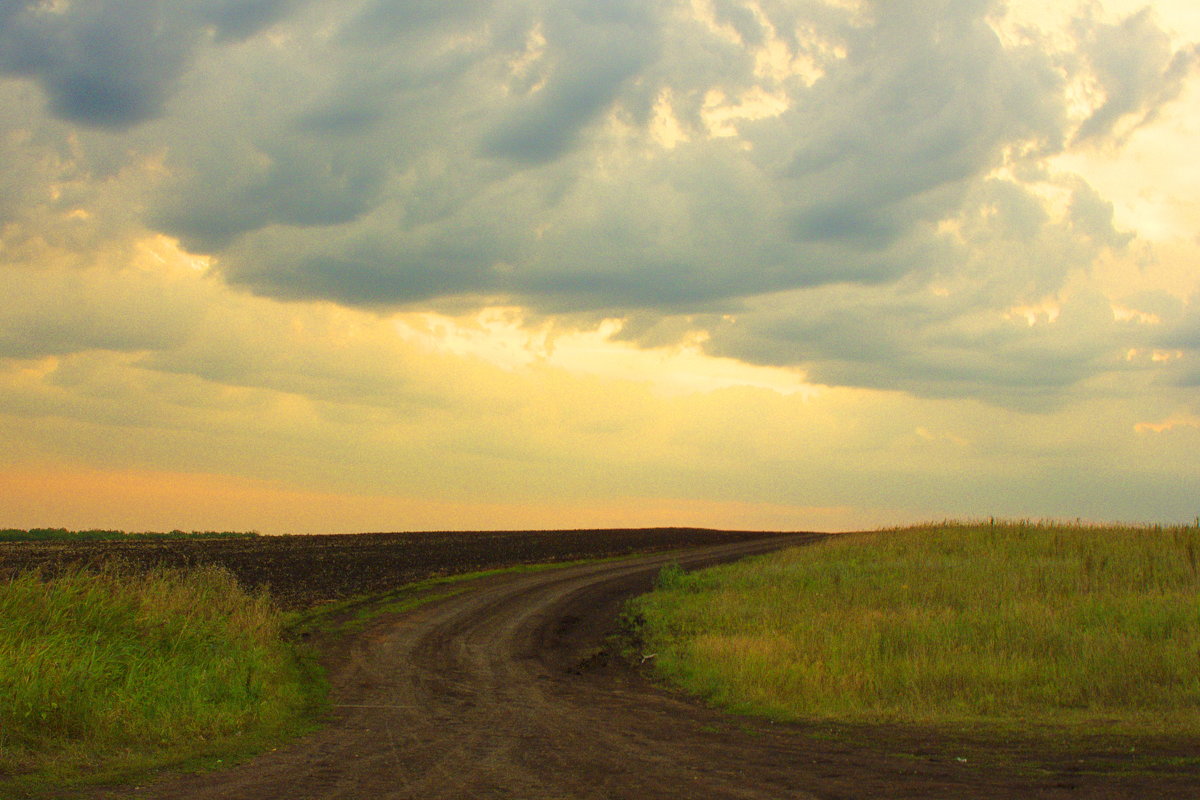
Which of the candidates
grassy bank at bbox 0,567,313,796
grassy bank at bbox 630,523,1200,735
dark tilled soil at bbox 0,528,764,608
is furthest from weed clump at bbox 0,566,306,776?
dark tilled soil at bbox 0,528,764,608

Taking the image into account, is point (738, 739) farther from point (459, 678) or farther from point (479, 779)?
point (459, 678)

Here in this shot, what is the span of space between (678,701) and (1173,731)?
29.6 feet

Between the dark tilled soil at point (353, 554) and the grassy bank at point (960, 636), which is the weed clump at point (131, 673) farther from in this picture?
the dark tilled soil at point (353, 554)

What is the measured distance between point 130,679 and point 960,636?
727 inches

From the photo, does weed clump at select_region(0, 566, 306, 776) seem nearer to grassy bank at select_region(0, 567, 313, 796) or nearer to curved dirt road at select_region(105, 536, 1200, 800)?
grassy bank at select_region(0, 567, 313, 796)

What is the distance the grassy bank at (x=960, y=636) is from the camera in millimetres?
17234

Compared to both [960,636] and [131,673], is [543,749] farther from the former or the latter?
A: [960,636]

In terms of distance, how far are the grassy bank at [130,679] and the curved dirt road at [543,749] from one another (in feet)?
4.17

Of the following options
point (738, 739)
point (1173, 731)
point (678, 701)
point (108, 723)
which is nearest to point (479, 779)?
point (738, 739)

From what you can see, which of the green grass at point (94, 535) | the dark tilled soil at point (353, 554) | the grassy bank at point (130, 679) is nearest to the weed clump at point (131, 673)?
the grassy bank at point (130, 679)

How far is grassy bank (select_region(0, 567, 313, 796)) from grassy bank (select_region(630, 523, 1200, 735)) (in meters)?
9.50

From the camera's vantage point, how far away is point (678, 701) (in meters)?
18.9

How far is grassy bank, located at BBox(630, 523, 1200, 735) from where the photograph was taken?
679 inches

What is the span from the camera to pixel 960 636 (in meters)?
22.0
